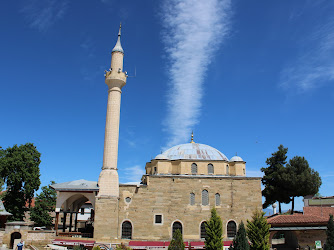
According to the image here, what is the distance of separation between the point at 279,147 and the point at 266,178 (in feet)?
11.5

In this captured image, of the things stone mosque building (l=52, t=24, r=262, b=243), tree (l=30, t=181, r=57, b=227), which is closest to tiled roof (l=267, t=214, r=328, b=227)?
stone mosque building (l=52, t=24, r=262, b=243)

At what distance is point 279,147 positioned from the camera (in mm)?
31969

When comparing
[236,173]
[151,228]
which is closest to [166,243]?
[151,228]

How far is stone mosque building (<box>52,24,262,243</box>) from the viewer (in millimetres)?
21234

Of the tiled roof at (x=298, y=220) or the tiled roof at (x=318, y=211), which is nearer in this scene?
the tiled roof at (x=298, y=220)

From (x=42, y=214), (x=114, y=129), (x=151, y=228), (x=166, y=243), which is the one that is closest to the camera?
(x=166, y=243)

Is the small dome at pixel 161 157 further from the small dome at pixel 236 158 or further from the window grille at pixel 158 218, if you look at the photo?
the small dome at pixel 236 158

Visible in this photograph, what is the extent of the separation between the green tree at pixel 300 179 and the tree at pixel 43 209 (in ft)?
71.2

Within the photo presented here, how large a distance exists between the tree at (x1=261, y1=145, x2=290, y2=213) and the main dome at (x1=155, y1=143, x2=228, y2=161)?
728cm

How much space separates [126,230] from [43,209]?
1112 centimetres

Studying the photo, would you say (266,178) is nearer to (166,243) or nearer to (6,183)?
(166,243)

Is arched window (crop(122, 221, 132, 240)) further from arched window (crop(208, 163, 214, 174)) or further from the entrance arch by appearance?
arched window (crop(208, 163, 214, 174))

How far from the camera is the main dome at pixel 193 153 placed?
2469 cm

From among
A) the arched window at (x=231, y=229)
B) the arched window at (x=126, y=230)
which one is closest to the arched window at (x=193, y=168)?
the arched window at (x=231, y=229)
